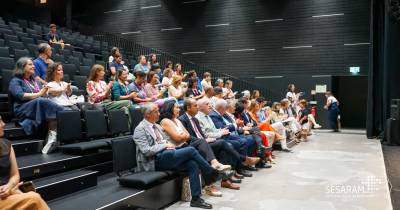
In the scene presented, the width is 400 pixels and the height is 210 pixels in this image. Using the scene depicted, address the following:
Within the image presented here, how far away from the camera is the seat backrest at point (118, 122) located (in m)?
4.36

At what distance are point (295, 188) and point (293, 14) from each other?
870 cm

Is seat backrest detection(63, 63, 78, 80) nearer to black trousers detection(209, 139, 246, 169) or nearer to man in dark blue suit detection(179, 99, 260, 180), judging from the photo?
man in dark blue suit detection(179, 99, 260, 180)

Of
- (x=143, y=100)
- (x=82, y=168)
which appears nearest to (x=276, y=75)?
(x=143, y=100)

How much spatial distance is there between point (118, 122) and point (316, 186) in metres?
2.50

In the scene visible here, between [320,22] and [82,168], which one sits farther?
[320,22]

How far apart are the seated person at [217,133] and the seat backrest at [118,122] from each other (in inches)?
35.8

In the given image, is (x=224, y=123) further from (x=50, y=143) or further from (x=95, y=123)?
(x=50, y=143)

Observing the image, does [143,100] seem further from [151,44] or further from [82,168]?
[151,44]

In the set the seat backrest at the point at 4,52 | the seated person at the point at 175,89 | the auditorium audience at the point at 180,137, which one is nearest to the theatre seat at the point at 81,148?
the auditorium audience at the point at 180,137

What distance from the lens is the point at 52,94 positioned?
3.99 meters

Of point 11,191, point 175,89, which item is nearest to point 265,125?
point 175,89

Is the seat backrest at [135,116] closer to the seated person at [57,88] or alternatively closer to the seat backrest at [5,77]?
the seated person at [57,88]

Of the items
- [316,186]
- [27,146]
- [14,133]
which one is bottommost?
[316,186]

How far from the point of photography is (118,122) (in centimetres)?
446
